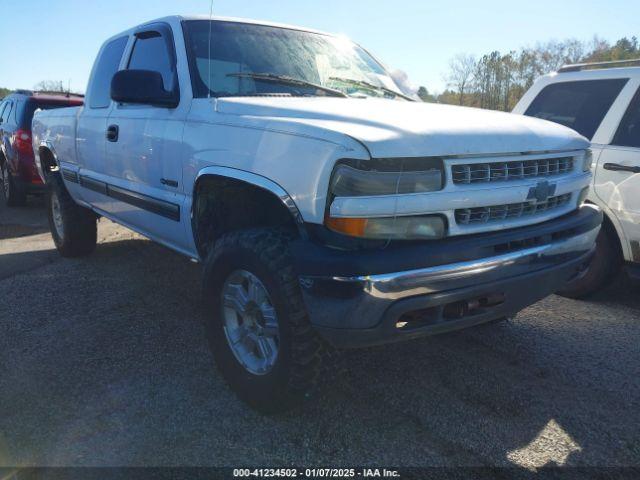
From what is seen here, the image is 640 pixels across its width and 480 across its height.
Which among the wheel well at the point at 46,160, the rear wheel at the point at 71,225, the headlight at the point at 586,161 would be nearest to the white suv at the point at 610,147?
the headlight at the point at 586,161

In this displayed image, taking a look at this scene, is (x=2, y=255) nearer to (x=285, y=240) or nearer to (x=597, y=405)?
(x=285, y=240)

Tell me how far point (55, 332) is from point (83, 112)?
209 centimetres

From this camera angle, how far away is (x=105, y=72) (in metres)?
4.81

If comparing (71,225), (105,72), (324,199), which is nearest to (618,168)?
(324,199)

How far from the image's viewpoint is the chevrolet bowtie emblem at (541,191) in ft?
8.52

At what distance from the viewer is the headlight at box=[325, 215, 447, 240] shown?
222 centimetres

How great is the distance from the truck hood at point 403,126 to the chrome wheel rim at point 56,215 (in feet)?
11.2

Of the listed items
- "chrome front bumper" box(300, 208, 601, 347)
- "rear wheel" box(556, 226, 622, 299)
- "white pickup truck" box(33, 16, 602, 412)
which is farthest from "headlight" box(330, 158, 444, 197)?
"rear wheel" box(556, 226, 622, 299)

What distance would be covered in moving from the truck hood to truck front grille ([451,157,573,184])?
0.06m

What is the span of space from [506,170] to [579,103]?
2.58 metres

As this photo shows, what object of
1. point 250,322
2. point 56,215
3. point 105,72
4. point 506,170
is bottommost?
point 56,215

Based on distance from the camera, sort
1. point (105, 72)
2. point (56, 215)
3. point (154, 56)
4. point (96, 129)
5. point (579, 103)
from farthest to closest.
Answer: point (56, 215) < point (105, 72) < point (579, 103) < point (96, 129) < point (154, 56)

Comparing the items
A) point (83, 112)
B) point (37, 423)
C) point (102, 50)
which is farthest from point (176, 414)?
point (102, 50)

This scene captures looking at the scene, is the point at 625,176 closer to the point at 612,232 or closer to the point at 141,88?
the point at 612,232
